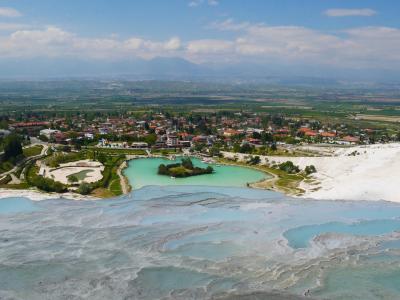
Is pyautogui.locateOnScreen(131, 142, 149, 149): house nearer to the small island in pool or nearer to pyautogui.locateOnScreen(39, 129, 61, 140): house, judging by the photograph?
pyautogui.locateOnScreen(39, 129, 61, 140): house

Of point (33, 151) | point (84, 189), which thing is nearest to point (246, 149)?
point (33, 151)

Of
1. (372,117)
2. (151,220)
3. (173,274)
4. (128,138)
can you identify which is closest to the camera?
(173,274)

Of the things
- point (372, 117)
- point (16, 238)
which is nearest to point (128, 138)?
point (16, 238)

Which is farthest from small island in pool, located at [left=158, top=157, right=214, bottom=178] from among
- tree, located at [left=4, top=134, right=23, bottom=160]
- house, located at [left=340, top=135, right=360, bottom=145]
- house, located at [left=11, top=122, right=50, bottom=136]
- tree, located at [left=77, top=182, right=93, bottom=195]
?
house, located at [left=11, top=122, right=50, bottom=136]

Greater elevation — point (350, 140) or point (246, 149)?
point (246, 149)

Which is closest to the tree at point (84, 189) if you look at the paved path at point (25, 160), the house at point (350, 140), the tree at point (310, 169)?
the paved path at point (25, 160)

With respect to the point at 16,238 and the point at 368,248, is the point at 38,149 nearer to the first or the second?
the point at 16,238

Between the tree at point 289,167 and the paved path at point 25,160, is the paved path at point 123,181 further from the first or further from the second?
the tree at point 289,167

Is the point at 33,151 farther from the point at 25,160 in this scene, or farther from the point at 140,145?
the point at 140,145

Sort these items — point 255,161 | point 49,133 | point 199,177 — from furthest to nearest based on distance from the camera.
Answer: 1. point 49,133
2. point 255,161
3. point 199,177
